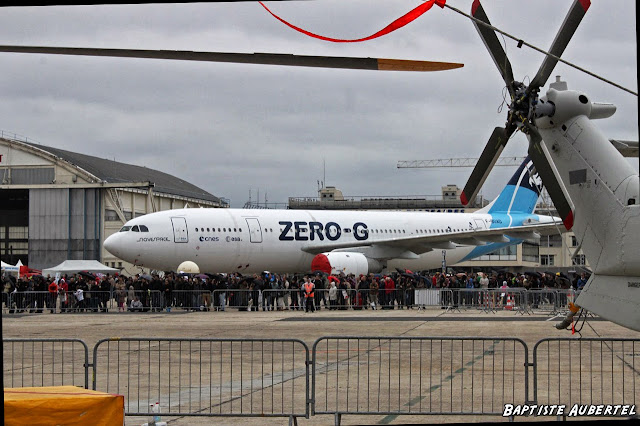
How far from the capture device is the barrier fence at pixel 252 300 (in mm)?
29203

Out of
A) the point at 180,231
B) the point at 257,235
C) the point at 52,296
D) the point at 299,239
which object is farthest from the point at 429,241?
the point at 52,296

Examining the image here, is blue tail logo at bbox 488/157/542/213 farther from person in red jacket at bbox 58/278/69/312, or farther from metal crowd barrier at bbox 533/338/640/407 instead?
metal crowd barrier at bbox 533/338/640/407

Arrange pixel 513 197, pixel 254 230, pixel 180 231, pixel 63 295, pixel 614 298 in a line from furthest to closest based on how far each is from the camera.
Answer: pixel 513 197 → pixel 254 230 → pixel 180 231 → pixel 63 295 → pixel 614 298

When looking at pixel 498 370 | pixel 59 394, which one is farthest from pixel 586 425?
pixel 498 370

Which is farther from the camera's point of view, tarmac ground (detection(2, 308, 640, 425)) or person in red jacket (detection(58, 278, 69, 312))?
person in red jacket (detection(58, 278, 69, 312))

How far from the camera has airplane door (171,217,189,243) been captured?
33.0 m

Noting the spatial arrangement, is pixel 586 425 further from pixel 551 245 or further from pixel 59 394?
pixel 551 245

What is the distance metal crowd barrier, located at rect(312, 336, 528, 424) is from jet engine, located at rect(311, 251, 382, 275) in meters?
20.1

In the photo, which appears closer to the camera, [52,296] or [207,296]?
[52,296]

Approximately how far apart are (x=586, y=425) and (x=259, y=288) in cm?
2486

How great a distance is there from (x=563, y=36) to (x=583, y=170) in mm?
1516

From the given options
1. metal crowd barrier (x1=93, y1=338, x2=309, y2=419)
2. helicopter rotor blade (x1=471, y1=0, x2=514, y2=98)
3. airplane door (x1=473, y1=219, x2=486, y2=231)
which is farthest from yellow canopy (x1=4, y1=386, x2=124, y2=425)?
airplane door (x1=473, y1=219, x2=486, y2=231)

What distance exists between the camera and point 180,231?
109ft

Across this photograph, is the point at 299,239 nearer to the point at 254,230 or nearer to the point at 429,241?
the point at 254,230
